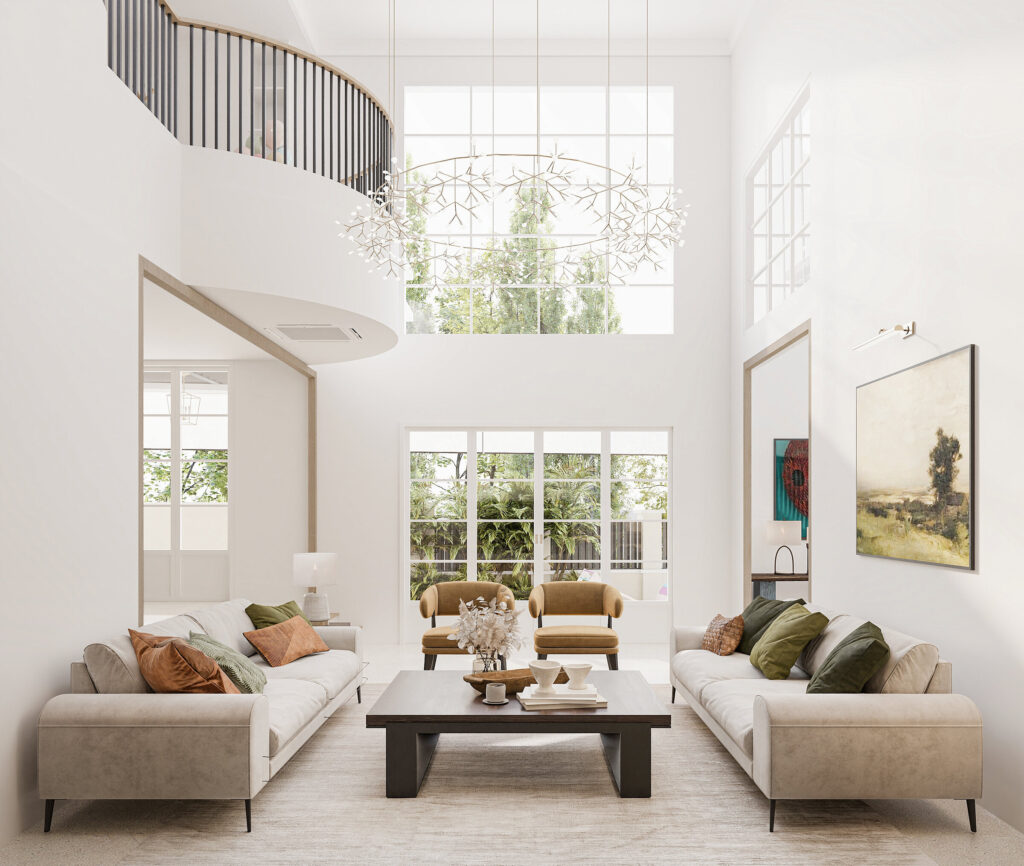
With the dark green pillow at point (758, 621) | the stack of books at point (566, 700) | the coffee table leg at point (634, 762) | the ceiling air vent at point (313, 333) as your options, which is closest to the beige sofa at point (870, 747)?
the coffee table leg at point (634, 762)

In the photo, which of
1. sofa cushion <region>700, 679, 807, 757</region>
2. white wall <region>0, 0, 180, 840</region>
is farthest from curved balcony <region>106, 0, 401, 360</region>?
sofa cushion <region>700, 679, 807, 757</region>

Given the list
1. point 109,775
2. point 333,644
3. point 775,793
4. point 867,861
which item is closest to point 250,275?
point 333,644

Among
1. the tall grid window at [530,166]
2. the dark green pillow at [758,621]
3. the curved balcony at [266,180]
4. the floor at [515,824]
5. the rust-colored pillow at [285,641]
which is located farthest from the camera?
the tall grid window at [530,166]

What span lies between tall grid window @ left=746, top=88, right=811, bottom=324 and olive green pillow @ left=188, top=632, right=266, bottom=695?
4.83 metres

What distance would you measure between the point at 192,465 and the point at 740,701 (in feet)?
21.5

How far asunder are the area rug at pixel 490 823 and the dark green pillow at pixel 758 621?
3.90 feet

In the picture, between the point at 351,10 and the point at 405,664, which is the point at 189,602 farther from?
the point at 351,10

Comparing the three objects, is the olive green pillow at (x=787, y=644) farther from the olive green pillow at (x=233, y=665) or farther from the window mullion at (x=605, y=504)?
the window mullion at (x=605, y=504)

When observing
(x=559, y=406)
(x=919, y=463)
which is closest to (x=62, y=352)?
(x=919, y=463)

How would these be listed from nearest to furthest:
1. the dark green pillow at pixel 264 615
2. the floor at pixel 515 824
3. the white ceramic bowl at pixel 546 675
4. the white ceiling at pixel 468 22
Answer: the floor at pixel 515 824 < the white ceramic bowl at pixel 546 675 < the dark green pillow at pixel 264 615 < the white ceiling at pixel 468 22

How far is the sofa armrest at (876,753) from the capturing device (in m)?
3.80

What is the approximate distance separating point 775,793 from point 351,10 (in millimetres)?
7866

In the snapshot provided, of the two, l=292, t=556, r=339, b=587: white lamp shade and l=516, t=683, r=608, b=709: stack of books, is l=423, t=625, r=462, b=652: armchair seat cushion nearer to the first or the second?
l=292, t=556, r=339, b=587: white lamp shade

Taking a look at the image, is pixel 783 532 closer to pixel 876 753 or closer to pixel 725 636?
pixel 725 636
